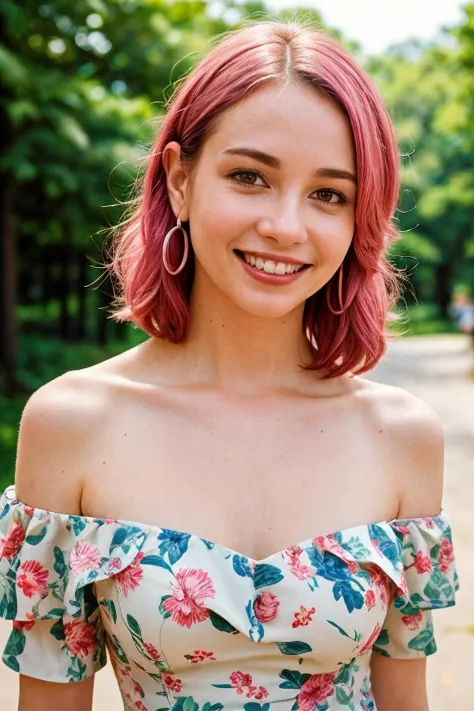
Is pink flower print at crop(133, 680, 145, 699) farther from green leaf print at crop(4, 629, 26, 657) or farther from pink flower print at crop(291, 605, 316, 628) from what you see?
pink flower print at crop(291, 605, 316, 628)

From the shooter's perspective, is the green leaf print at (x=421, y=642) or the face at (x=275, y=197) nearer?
the face at (x=275, y=197)

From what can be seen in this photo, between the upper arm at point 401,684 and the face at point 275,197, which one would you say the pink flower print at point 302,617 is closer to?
the upper arm at point 401,684

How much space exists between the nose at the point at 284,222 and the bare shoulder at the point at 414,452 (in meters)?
0.49

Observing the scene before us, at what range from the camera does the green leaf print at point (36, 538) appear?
1.74 m

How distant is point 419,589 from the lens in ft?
6.15

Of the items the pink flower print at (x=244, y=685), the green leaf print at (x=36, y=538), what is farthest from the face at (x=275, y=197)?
the pink flower print at (x=244, y=685)

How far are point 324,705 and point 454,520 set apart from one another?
5.35 m

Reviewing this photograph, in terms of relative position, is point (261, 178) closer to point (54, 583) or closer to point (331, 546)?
point (331, 546)

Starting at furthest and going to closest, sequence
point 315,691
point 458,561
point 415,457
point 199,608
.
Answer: point 458,561
point 415,457
point 315,691
point 199,608

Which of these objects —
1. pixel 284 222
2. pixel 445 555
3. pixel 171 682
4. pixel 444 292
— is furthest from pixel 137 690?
pixel 444 292

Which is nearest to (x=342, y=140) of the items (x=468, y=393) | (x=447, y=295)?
(x=468, y=393)

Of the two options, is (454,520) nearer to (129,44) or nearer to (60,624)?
(60,624)

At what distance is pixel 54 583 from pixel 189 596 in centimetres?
32

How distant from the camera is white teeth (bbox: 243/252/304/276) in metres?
1.69
